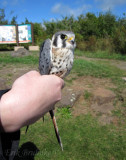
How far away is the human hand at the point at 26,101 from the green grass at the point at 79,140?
6.99 ft

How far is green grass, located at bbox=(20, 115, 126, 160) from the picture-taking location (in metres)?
2.93

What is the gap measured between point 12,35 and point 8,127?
15.9 metres

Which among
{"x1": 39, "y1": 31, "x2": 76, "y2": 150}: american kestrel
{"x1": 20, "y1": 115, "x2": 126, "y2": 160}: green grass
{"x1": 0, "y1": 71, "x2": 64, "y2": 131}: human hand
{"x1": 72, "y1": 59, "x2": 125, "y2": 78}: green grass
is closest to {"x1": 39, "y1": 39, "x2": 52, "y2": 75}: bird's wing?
{"x1": 39, "y1": 31, "x2": 76, "y2": 150}: american kestrel

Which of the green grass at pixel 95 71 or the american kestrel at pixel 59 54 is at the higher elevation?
the american kestrel at pixel 59 54

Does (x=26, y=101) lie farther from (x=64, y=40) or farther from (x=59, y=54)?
(x=64, y=40)

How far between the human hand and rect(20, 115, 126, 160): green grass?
213 centimetres

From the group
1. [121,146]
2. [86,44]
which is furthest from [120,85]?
[86,44]

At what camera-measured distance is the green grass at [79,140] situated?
293 cm

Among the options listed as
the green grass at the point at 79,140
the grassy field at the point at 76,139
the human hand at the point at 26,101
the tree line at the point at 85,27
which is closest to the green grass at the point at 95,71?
the grassy field at the point at 76,139

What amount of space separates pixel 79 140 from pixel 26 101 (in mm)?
2628

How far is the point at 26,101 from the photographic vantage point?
100 centimetres

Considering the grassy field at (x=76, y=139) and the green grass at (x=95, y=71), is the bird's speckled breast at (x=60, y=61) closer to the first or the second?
the grassy field at (x=76, y=139)

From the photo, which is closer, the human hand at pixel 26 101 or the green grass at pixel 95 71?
the human hand at pixel 26 101

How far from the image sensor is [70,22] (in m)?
22.1
